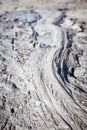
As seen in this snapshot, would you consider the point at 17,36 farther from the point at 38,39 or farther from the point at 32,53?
the point at 32,53

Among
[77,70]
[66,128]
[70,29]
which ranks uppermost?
[70,29]

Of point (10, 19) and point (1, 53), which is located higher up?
point (10, 19)

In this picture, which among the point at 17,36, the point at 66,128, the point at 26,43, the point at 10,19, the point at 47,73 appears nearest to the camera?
the point at 66,128

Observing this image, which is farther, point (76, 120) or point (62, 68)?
point (62, 68)

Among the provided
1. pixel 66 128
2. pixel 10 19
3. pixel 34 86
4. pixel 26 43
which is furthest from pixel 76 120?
pixel 10 19

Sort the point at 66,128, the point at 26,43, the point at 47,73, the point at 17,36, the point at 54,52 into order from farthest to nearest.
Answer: the point at 17,36, the point at 26,43, the point at 54,52, the point at 47,73, the point at 66,128

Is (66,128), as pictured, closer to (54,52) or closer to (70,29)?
(54,52)

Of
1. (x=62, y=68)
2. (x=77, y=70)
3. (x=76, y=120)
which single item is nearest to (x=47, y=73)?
(x=62, y=68)
